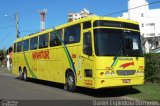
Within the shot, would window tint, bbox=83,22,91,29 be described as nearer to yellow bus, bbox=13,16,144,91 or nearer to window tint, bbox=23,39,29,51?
yellow bus, bbox=13,16,144,91

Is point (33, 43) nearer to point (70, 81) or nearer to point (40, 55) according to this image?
point (40, 55)

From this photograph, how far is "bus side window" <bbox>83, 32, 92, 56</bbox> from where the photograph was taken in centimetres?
1584

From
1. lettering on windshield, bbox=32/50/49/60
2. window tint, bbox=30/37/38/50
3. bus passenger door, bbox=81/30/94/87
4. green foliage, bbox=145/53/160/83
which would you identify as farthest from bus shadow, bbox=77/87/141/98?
window tint, bbox=30/37/38/50

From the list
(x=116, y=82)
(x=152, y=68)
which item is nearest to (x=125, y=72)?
(x=116, y=82)

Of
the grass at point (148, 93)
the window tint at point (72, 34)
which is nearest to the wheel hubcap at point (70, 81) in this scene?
the window tint at point (72, 34)

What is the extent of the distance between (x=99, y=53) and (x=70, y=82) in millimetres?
3408

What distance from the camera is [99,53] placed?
50.3 ft

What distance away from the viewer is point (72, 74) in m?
18.0

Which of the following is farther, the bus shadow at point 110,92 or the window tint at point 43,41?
the window tint at point 43,41

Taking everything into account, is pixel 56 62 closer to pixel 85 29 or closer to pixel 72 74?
pixel 72 74

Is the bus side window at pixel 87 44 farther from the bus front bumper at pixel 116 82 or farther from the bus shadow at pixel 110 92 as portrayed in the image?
the bus shadow at pixel 110 92

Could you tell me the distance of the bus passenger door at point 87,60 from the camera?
51.7 feet

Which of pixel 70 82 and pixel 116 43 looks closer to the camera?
pixel 116 43

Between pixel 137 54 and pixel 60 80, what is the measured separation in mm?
4884
